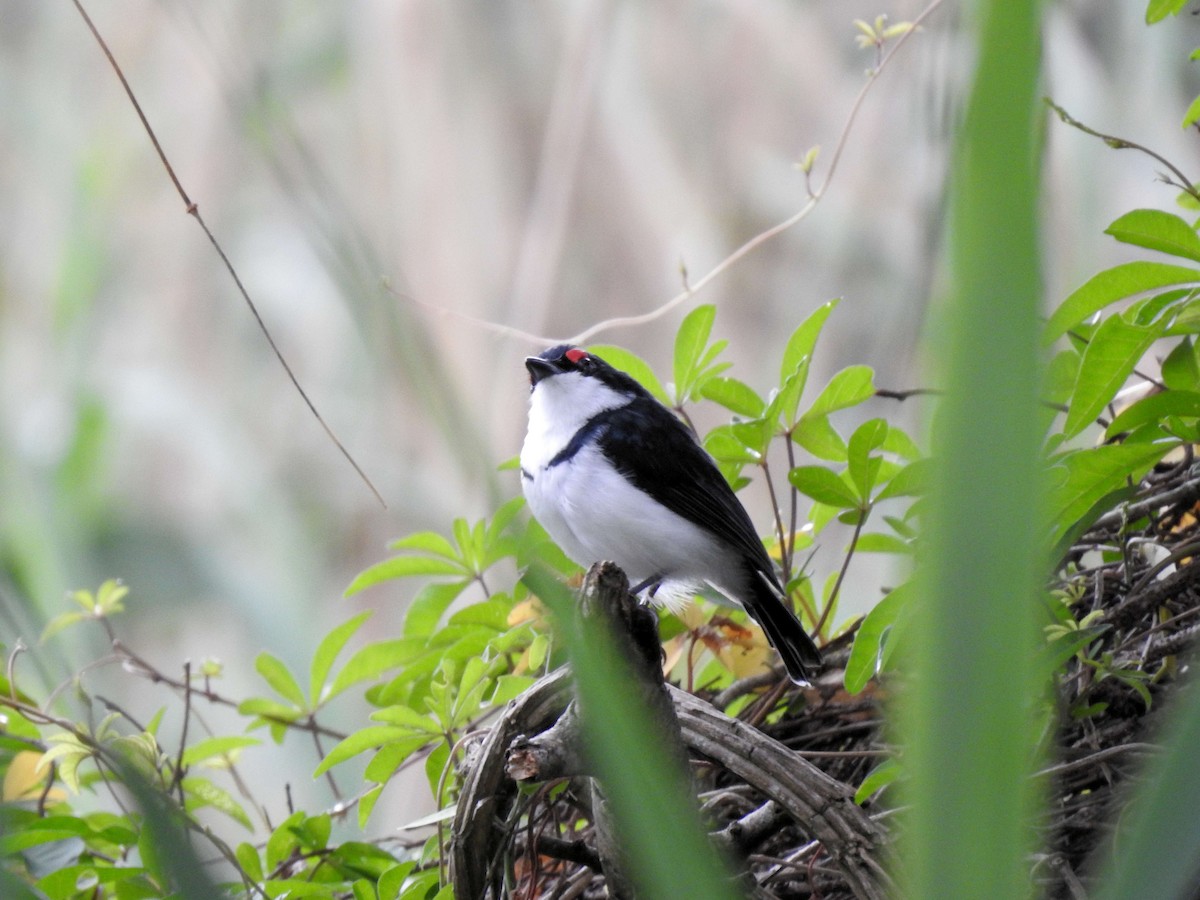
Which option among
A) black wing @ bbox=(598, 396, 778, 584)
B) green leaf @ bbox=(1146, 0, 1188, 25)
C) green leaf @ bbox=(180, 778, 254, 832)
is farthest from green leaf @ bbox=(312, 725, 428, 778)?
green leaf @ bbox=(1146, 0, 1188, 25)

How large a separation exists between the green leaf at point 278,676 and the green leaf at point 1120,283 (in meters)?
1.11

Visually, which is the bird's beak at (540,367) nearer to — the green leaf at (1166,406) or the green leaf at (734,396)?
the green leaf at (734,396)

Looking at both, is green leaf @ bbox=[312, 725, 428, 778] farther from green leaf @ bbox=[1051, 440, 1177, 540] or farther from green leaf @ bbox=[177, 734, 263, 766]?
green leaf @ bbox=[1051, 440, 1177, 540]

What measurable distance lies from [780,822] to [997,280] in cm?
82

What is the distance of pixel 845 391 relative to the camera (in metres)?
1.48

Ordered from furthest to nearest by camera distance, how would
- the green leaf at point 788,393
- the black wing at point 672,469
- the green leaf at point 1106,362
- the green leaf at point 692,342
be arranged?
the black wing at point 672,469 → the green leaf at point 692,342 → the green leaf at point 788,393 → the green leaf at point 1106,362

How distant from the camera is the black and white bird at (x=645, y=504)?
191 cm

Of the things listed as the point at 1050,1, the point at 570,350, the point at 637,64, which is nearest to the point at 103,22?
the point at 637,64

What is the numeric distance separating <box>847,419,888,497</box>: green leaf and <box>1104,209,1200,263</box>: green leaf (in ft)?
1.07

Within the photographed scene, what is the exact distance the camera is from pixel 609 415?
207 centimetres

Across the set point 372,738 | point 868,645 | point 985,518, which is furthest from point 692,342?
point 985,518

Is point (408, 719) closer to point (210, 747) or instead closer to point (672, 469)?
point (210, 747)

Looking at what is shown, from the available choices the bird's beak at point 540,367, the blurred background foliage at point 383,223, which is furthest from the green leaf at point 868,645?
the blurred background foliage at point 383,223

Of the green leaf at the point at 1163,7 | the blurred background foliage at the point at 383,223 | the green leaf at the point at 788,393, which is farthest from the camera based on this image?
the blurred background foliage at the point at 383,223
